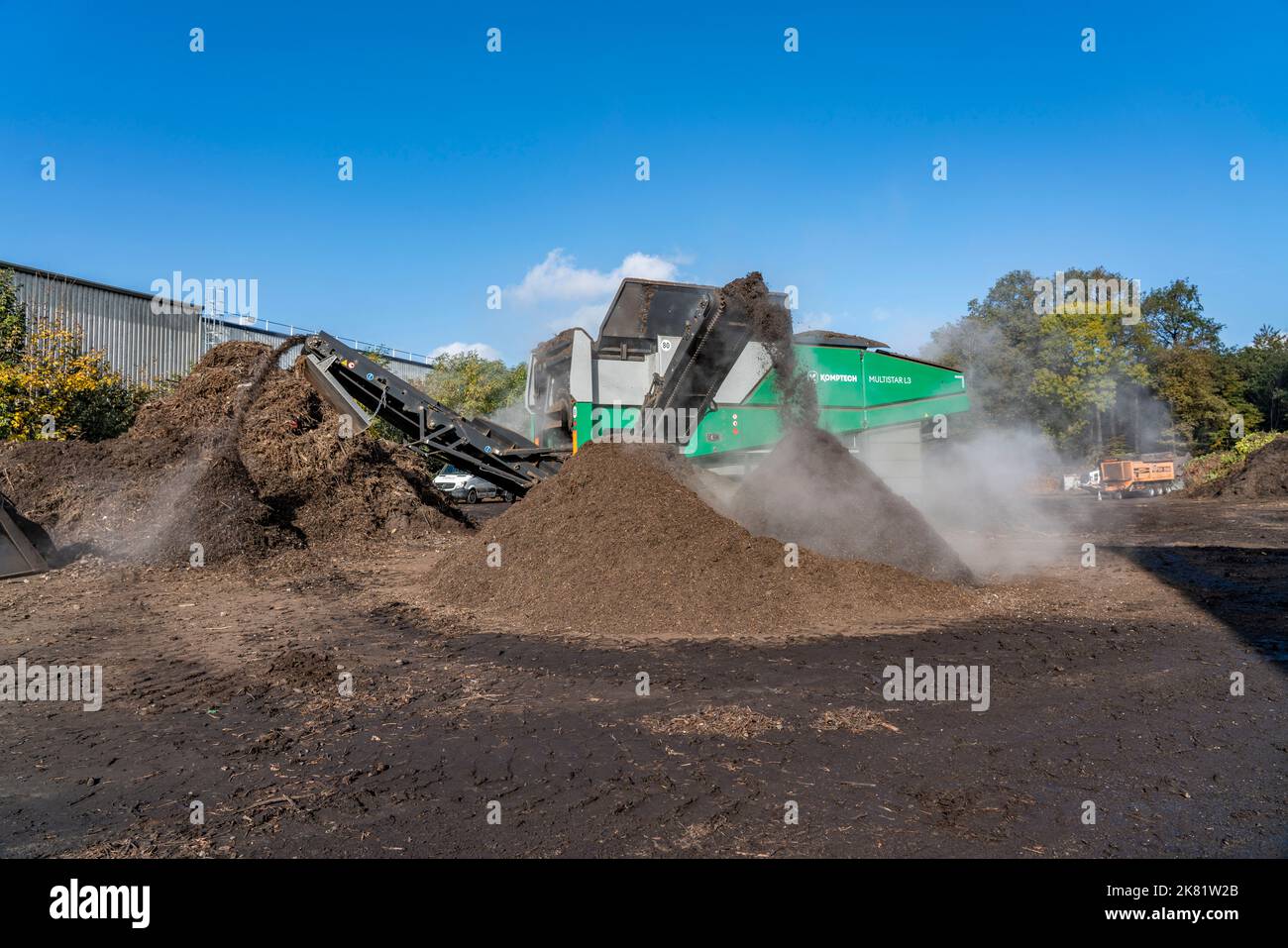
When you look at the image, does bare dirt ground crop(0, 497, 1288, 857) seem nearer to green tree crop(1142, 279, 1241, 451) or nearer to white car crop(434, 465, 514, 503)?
white car crop(434, 465, 514, 503)

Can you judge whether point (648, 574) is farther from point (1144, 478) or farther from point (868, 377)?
point (1144, 478)

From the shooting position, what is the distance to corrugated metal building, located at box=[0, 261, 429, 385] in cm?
2452

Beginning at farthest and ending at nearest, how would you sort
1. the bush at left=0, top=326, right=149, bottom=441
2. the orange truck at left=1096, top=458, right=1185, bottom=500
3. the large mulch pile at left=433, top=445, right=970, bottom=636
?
the orange truck at left=1096, top=458, right=1185, bottom=500, the bush at left=0, top=326, right=149, bottom=441, the large mulch pile at left=433, top=445, right=970, bottom=636

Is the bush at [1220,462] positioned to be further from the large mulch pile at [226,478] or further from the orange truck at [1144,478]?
the large mulch pile at [226,478]

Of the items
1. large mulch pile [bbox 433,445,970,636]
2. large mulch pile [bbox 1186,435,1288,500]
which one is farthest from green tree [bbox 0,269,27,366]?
large mulch pile [bbox 1186,435,1288,500]

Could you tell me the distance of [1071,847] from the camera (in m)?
3.16

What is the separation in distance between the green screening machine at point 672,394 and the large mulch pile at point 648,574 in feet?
5.09

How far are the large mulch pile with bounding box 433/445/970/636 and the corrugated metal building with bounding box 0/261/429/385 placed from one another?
664 inches

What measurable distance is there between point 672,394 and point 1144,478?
3011 cm

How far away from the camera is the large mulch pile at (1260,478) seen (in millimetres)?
22797

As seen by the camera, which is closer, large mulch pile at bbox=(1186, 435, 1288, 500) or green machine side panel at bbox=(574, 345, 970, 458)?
green machine side panel at bbox=(574, 345, 970, 458)

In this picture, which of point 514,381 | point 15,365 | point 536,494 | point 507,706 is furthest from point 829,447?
point 514,381
